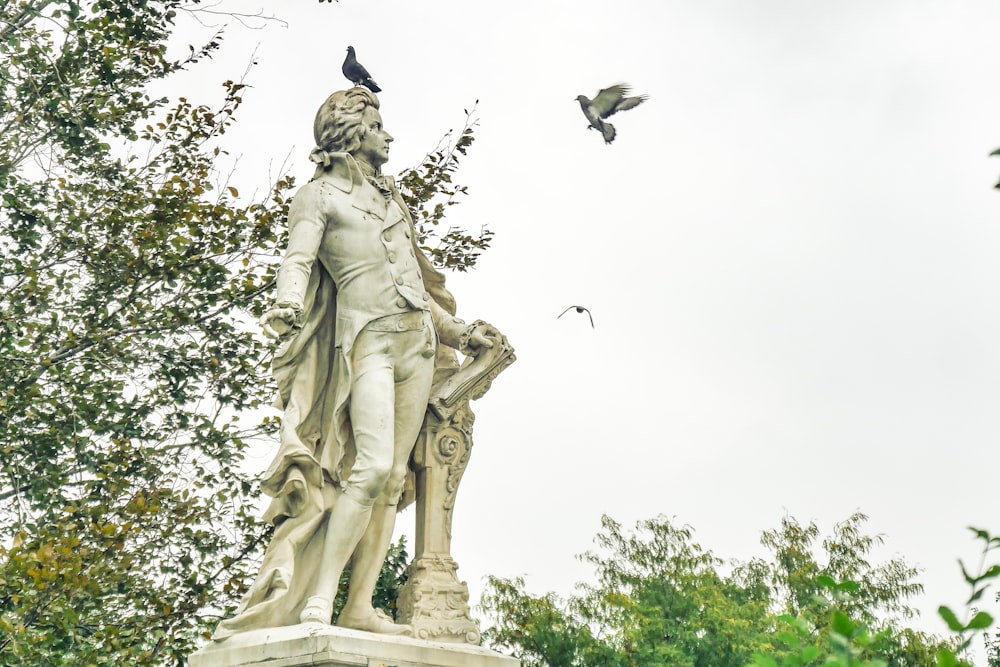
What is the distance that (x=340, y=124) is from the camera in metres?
6.27

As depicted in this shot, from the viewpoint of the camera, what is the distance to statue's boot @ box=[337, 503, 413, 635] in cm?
571

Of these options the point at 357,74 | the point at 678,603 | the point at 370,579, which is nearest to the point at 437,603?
the point at 370,579

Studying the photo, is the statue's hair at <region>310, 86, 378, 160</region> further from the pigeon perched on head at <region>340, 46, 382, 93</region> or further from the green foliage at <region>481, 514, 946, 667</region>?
the green foliage at <region>481, 514, 946, 667</region>

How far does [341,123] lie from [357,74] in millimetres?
984

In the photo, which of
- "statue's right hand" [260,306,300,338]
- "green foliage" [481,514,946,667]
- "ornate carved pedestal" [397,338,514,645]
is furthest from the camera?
"green foliage" [481,514,946,667]

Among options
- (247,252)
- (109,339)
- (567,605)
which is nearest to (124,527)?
(109,339)

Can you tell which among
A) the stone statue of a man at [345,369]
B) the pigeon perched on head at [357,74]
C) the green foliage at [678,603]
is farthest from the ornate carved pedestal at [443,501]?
the green foliage at [678,603]

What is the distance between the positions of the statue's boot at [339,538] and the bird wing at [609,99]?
2958 millimetres

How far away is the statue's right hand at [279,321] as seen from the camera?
5434 millimetres

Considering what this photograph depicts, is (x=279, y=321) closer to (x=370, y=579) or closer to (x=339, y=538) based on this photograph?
(x=339, y=538)

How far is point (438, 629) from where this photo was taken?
5797 mm

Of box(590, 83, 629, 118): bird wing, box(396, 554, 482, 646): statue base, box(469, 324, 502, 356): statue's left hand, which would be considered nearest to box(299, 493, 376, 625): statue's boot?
box(396, 554, 482, 646): statue base

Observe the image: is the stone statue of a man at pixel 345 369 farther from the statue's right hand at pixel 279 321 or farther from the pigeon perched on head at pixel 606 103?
the pigeon perched on head at pixel 606 103

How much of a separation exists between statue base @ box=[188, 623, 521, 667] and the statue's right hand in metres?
1.20
